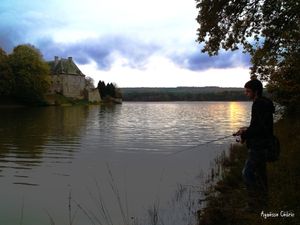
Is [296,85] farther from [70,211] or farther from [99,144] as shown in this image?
[99,144]

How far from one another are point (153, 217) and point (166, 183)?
3.76 meters

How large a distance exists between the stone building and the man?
103045mm

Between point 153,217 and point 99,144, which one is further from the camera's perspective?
point 99,144

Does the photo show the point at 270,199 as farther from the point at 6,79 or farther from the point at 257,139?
the point at 6,79

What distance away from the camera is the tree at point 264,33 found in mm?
13258

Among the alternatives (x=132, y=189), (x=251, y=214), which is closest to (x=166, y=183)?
(x=132, y=189)

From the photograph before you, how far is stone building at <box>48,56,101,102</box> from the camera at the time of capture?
111113 millimetres

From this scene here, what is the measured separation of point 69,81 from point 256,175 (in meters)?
109

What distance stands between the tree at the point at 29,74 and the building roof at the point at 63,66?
79.0ft

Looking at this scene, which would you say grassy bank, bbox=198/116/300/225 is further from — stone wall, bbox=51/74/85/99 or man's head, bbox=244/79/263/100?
stone wall, bbox=51/74/85/99

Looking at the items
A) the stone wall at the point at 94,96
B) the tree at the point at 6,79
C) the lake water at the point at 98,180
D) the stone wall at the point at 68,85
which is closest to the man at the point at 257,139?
the lake water at the point at 98,180

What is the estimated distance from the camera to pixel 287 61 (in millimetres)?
13062

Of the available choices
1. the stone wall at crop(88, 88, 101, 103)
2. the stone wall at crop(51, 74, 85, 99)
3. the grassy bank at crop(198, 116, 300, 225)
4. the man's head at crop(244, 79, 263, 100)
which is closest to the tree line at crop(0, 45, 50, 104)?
the stone wall at crop(51, 74, 85, 99)

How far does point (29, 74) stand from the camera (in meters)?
82.7
